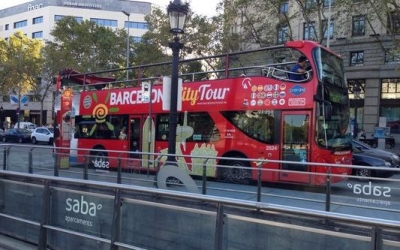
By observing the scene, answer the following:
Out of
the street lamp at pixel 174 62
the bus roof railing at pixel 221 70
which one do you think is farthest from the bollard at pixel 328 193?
the bus roof railing at pixel 221 70

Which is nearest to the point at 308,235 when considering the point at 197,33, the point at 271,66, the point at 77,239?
the point at 77,239

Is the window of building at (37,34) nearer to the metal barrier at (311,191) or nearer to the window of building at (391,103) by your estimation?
the window of building at (391,103)

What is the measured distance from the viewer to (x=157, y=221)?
4570 mm

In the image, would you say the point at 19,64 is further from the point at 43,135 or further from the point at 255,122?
the point at 255,122

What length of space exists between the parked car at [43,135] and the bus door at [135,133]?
23438mm

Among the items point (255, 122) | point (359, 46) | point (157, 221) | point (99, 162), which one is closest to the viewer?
point (157, 221)

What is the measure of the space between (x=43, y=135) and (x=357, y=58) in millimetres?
28784

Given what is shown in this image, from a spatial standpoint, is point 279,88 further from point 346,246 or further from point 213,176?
point 346,246

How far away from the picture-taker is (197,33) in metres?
35.3

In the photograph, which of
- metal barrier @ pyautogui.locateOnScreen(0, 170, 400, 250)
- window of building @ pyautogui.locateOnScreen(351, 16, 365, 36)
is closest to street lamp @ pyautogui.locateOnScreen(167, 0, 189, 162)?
metal barrier @ pyautogui.locateOnScreen(0, 170, 400, 250)

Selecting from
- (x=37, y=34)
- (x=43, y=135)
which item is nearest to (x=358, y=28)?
(x=43, y=135)

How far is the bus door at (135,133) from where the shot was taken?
51.8 ft

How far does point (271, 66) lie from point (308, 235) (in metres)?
9.97

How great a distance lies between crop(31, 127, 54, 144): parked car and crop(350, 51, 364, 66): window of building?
2730cm
